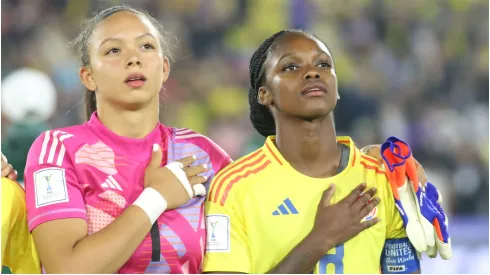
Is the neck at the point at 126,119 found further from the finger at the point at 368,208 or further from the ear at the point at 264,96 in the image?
the finger at the point at 368,208

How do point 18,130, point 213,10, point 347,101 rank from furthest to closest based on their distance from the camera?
point 213,10 → point 347,101 → point 18,130

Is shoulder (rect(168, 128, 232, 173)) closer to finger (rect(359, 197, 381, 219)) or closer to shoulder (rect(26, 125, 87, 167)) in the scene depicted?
shoulder (rect(26, 125, 87, 167))

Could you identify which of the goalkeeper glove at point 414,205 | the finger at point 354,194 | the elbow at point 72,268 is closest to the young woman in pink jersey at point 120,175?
the elbow at point 72,268

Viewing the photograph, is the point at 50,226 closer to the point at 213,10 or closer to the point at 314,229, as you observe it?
the point at 314,229

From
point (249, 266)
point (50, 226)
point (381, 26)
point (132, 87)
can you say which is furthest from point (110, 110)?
point (381, 26)

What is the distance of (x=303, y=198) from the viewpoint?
266 centimetres

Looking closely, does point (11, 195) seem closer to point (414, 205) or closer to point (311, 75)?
point (311, 75)

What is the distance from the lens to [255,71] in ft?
9.57

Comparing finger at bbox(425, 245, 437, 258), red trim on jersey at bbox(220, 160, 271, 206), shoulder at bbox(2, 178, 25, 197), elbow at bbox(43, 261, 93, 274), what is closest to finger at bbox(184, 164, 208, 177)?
red trim on jersey at bbox(220, 160, 271, 206)

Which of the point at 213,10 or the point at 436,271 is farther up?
the point at 213,10

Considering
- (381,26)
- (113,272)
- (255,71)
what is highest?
(381,26)

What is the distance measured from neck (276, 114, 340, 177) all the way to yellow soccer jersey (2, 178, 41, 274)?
916 mm

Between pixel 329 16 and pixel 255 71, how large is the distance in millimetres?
4442

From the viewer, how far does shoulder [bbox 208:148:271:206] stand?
2.63 metres
